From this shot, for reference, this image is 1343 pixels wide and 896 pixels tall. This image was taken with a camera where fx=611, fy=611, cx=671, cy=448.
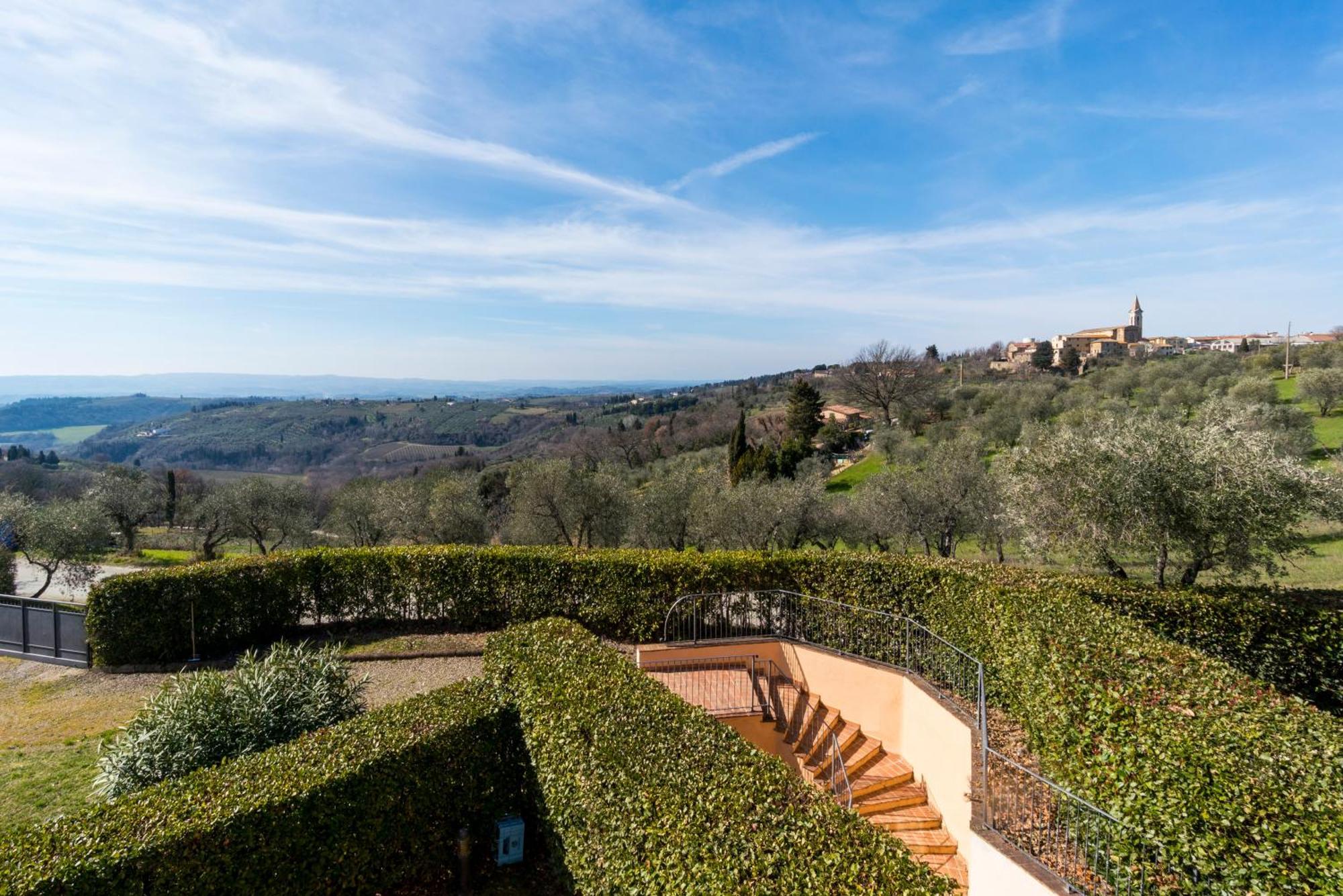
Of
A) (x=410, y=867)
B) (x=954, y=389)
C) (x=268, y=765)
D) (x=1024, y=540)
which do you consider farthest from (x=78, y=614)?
(x=954, y=389)

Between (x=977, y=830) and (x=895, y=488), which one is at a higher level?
(x=895, y=488)

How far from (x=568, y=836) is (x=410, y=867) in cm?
186

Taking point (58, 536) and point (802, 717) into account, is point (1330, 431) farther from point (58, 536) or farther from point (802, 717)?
point (58, 536)

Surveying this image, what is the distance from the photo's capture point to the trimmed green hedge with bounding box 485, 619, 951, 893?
12.9ft

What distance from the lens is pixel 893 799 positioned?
918 cm

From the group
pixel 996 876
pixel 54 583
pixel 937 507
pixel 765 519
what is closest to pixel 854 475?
pixel 937 507

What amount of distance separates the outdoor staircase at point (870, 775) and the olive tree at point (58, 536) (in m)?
25.6

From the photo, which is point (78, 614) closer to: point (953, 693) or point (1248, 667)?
point (953, 693)

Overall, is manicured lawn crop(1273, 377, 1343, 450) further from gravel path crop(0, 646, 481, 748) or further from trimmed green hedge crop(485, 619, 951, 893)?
gravel path crop(0, 646, 481, 748)

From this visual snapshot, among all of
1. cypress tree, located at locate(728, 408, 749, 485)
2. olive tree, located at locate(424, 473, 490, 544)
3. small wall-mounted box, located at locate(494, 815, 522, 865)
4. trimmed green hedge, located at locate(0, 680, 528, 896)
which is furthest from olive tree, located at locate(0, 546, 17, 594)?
cypress tree, located at locate(728, 408, 749, 485)

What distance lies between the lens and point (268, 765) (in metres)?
5.71

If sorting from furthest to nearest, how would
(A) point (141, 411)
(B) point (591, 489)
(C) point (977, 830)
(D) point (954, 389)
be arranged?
(A) point (141, 411)
(D) point (954, 389)
(B) point (591, 489)
(C) point (977, 830)

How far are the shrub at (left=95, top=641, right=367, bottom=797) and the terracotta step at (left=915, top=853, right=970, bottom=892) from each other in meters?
7.55

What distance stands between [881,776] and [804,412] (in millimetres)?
46805
